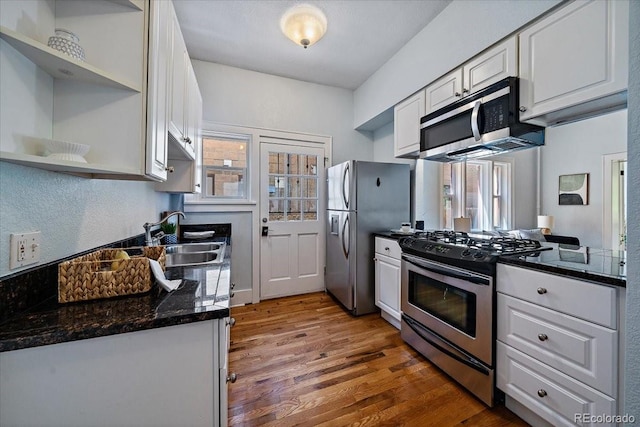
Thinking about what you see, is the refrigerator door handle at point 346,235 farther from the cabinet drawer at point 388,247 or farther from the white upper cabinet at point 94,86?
the white upper cabinet at point 94,86

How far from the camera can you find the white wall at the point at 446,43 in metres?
1.60

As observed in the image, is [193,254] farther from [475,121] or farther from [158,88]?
[475,121]

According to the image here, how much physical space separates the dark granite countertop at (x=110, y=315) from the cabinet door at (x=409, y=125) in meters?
2.12

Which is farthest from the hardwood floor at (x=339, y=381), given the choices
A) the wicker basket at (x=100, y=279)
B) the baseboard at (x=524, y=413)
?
the wicker basket at (x=100, y=279)

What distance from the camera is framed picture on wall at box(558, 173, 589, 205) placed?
1.75 m

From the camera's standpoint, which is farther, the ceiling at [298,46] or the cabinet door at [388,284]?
the cabinet door at [388,284]

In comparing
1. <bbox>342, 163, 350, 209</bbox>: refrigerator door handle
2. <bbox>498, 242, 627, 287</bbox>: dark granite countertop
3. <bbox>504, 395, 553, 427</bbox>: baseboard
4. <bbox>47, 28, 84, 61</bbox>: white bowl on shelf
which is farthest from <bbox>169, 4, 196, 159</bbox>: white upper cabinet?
<bbox>504, 395, 553, 427</bbox>: baseboard

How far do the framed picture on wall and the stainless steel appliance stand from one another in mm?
365

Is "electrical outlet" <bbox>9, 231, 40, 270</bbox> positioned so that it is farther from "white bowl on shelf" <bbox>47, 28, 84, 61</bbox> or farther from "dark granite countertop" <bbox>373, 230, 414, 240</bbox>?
"dark granite countertop" <bbox>373, 230, 414, 240</bbox>

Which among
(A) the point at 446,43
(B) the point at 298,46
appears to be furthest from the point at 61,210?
(A) the point at 446,43

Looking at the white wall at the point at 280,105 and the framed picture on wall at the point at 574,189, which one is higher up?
the white wall at the point at 280,105

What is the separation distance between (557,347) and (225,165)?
3172mm

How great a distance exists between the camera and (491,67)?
1.71 metres

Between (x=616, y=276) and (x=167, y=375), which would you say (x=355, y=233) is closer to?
(x=616, y=276)
